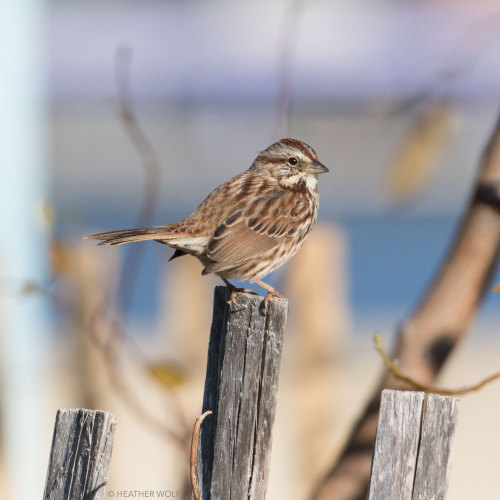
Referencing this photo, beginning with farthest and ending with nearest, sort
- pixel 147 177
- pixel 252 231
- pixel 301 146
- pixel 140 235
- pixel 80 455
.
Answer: pixel 301 146, pixel 147 177, pixel 252 231, pixel 140 235, pixel 80 455

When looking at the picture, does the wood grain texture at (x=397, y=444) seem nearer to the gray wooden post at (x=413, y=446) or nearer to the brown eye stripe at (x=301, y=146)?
the gray wooden post at (x=413, y=446)

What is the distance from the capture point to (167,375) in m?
4.16

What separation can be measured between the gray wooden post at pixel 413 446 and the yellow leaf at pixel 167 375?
1.87 m

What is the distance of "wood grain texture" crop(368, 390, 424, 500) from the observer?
7.80 feet

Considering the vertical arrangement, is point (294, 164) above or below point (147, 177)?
above

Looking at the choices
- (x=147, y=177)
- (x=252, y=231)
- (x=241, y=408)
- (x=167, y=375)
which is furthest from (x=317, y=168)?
(x=241, y=408)

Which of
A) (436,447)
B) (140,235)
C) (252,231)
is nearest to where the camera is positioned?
(436,447)

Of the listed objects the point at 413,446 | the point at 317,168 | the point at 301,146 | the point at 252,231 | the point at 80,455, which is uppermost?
the point at 301,146

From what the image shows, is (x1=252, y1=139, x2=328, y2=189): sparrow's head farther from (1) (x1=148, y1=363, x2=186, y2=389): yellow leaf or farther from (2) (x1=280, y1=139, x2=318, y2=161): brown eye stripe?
(1) (x1=148, y1=363, x2=186, y2=389): yellow leaf

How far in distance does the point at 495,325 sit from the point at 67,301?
12.1 meters

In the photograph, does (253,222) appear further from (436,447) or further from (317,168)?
(436,447)

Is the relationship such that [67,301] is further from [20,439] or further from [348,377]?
[348,377]

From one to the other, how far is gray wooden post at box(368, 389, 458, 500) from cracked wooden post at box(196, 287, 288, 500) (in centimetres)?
37

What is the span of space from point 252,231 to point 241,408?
5.44ft
